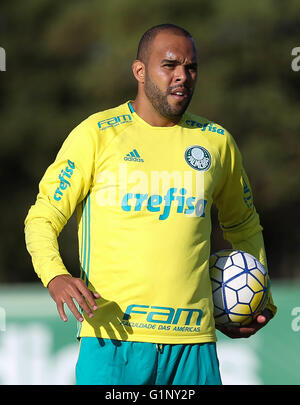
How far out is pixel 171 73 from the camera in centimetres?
424

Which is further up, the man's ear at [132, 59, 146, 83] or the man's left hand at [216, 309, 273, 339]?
the man's ear at [132, 59, 146, 83]

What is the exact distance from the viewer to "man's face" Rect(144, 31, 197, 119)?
4230mm

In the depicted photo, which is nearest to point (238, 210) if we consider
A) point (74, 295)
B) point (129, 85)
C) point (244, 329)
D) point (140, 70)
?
point (244, 329)

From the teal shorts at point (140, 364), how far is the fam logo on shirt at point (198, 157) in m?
0.87

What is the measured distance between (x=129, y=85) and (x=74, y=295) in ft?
43.3

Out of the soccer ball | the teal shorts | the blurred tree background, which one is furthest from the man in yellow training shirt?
the blurred tree background

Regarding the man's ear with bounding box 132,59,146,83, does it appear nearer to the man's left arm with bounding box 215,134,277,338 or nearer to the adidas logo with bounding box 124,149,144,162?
the adidas logo with bounding box 124,149,144,162

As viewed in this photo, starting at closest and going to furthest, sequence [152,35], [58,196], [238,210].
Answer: [58,196] < [152,35] < [238,210]

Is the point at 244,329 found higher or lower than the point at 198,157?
lower

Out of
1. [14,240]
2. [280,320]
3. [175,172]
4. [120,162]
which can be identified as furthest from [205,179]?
[14,240]

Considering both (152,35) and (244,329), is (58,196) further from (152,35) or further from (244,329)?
(244,329)

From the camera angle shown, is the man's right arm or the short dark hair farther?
the short dark hair

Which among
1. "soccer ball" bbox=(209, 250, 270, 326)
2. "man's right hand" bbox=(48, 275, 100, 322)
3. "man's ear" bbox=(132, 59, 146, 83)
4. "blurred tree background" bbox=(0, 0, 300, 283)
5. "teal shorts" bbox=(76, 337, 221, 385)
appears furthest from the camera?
"blurred tree background" bbox=(0, 0, 300, 283)

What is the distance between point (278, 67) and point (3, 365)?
10106mm
